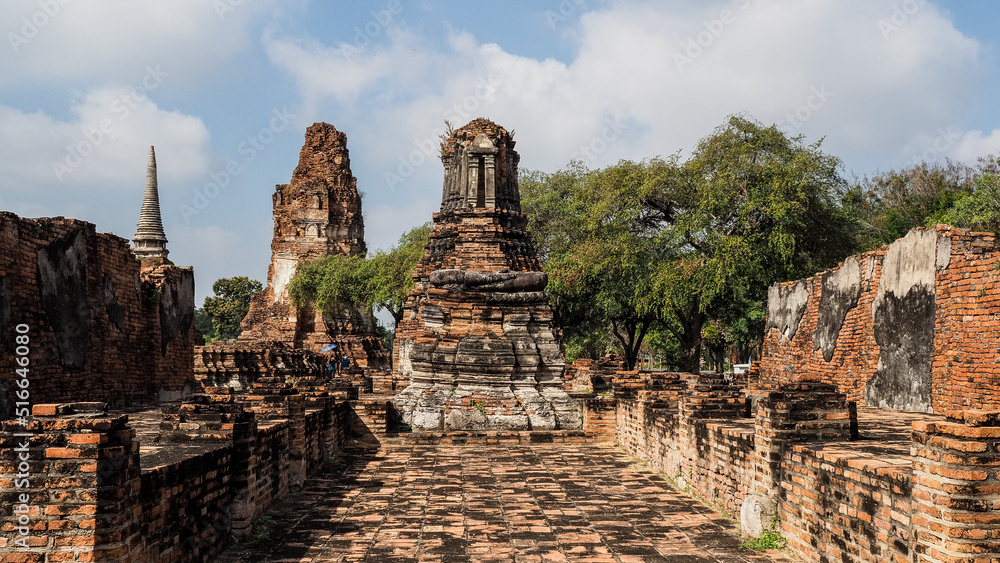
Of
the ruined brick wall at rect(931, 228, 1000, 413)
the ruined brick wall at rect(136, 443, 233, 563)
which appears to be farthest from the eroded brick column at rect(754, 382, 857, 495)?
the ruined brick wall at rect(931, 228, 1000, 413)

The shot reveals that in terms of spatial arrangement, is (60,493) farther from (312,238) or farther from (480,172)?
(312,238)

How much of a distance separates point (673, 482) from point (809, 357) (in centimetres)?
889

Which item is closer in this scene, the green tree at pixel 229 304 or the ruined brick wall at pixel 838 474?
the ruined brick wall at pixel 838 474

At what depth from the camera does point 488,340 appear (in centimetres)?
1271

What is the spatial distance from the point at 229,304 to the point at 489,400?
4784 centimetres

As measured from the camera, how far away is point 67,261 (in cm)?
1259

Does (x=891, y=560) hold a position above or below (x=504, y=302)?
below

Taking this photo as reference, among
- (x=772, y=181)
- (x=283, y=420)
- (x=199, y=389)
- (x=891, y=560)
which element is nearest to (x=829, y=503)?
(x=891, y=560)

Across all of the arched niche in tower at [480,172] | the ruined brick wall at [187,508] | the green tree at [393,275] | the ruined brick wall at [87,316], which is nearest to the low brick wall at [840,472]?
the ruined brick wall at [187,508]

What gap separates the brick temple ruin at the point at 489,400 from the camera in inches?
149

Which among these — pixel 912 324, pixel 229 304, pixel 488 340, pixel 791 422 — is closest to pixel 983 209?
pixel 912 324

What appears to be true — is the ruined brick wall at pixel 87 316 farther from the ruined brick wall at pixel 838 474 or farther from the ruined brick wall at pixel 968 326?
the ruined brick wall at pixel 968 326

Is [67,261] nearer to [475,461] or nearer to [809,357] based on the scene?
[475,461]

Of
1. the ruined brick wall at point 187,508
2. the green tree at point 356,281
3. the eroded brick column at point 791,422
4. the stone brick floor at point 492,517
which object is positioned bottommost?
the stone brick floor at point 492,517
